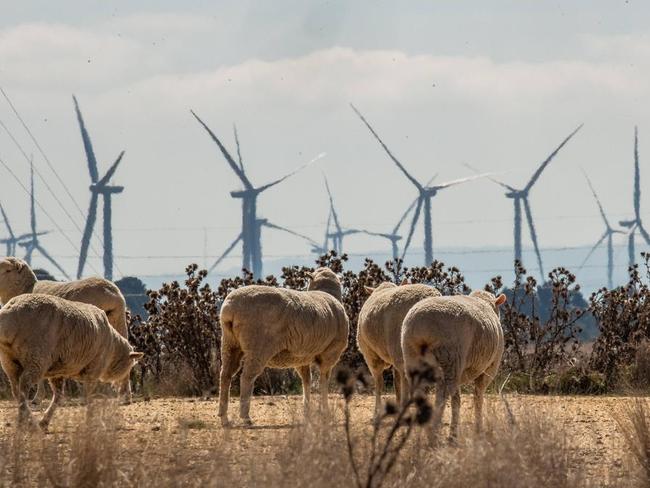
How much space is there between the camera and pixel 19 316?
14367 millimetres

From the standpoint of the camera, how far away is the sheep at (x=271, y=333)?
1622 centimetres

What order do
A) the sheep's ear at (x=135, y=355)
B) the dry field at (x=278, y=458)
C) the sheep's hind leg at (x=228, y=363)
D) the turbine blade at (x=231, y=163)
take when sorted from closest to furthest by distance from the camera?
the dry field at (x=278, y=458)
the sheep's ear at (x=135, y=355)
the sheep's hind leg at (x=228, y=363)
the turbine blade at (x=231, y=163)

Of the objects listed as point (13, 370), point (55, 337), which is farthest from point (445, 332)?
point (13, 370)

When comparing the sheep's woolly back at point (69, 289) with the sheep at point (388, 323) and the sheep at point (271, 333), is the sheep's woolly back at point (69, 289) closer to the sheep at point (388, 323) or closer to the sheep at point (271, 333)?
the sheep at point (271, 333)

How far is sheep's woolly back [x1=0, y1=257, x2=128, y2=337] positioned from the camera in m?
19.8

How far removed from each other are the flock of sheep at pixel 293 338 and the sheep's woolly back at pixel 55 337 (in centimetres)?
1

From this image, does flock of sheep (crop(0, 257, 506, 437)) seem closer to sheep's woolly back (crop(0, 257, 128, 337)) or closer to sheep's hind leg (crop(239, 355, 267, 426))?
sheep's hind leg (crop(239, 355, 267, 426))

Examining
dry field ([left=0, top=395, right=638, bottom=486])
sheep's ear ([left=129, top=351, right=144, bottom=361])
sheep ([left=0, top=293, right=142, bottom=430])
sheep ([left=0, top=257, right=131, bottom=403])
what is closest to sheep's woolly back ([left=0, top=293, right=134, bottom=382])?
sheep ([left=0, top=293, right=142, bottom=430])

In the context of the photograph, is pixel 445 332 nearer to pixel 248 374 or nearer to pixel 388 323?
pixel 388 323

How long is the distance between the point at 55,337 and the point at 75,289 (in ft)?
16.7

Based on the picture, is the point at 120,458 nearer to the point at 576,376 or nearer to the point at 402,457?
the point at 402,457

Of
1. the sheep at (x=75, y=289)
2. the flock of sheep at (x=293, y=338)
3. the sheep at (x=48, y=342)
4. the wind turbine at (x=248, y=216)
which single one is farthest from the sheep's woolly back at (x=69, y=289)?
the wind turbine at (x=248, y=216)

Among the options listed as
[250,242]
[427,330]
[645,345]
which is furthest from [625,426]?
[250,242]

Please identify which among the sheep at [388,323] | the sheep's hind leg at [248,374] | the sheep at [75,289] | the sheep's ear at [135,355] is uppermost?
the sheep at [75,289]
